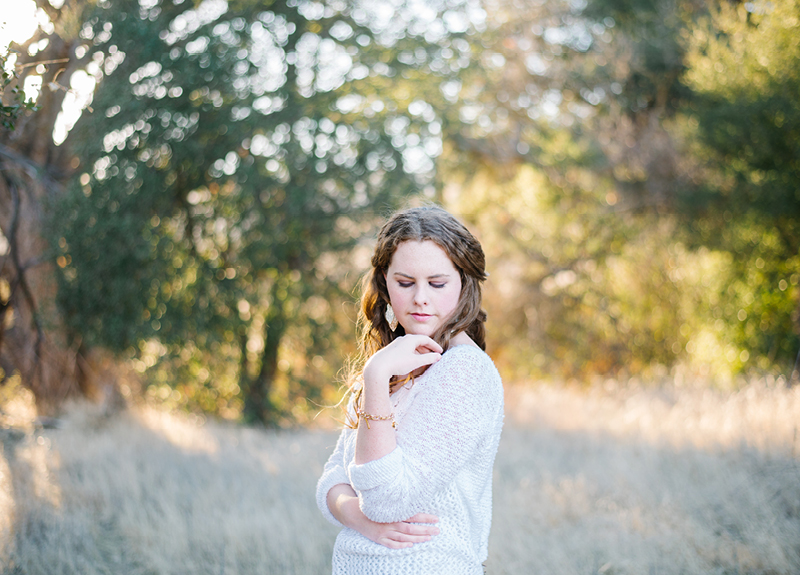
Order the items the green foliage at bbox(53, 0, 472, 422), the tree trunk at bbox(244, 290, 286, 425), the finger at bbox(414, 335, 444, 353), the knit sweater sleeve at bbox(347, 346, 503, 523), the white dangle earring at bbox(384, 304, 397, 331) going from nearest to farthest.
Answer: the knit sweater sleeve at bbox(347, 346, 503, 523), the finger at bbox(414, 335, 444, 353), the white dangle earring at bbox(384, 304, 397, 331), the green foliage at bbox(53, 0, 472, 422), the tree trunk at bbox(244, 290, 286, 425)

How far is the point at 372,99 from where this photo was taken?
24.0ft

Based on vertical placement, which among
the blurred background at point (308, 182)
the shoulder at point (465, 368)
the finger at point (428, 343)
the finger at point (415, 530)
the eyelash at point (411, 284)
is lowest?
the finger at point (415, 530)

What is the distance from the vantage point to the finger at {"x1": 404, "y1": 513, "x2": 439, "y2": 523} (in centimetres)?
143

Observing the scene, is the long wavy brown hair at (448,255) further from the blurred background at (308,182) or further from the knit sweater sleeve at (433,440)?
the blurred background at (308,182)

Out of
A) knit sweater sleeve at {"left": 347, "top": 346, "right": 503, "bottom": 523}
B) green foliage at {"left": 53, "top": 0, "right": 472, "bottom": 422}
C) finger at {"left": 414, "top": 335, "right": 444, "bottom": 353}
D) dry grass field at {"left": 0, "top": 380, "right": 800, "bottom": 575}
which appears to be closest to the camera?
knit sweater sleeve at {"left": 347, "top": 346, "right": 503, "bottom": 523}

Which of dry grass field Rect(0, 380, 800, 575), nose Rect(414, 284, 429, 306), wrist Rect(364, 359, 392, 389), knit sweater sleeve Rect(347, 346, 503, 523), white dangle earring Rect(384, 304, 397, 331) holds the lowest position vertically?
dry grass field Rect(0, 380, 800, 575)

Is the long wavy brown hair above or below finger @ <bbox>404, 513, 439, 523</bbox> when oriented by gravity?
above

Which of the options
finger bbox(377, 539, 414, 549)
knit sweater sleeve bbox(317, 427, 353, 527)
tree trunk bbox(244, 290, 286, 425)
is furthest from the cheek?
tree trunk bbox(244, 290, 286, 425)

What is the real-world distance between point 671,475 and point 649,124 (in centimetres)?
703

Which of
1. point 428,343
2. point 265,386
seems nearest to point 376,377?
point 428,343

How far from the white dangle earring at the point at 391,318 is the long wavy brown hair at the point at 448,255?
0.8 inches

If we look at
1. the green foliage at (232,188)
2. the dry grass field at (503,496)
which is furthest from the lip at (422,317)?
the green foliage at (232,188)

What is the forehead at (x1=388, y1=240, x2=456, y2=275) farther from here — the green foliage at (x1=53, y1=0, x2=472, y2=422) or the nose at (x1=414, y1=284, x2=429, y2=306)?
the green foliage at (x1=53, y1=0, x2=472, y2=422)

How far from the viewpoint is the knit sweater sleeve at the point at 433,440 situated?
4.38 ft
